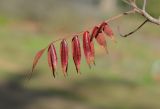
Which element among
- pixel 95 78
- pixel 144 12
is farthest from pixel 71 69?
pixel 144 12

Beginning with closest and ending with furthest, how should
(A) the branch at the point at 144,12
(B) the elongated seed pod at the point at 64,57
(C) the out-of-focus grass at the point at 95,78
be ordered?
(A) the branch at the point at 144,12 → (B) the elongated seed pod at the point at 64,57 → (C) the out-of-focus grass at the point at 95,78

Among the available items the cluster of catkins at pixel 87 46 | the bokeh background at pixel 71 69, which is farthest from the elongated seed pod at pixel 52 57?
the bokeh background at pixel 71 69

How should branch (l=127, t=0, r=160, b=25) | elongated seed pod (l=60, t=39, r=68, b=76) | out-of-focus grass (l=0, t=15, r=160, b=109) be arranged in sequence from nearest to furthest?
branch (l=127, t=0, r=160, b=25) → elongated seed pod (l=60, t=39, r=68, b=76) → out-of-focus grass (l=0, t=15, r=160, b=109)

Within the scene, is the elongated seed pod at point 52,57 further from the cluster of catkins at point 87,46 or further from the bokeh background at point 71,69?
the bokeh background at point 71,69

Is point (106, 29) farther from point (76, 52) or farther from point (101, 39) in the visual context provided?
point (76, 52)

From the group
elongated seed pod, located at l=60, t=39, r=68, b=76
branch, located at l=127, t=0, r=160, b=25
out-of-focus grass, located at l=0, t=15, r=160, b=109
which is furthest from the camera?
out-of-focus grass, located at l=0, t=15, r=160, b=109

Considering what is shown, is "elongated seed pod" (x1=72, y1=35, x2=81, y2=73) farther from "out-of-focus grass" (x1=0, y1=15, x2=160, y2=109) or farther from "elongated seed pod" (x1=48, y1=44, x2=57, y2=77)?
"out-of-focus grass" (x1=0, y1=15, x2=160, y2=109)

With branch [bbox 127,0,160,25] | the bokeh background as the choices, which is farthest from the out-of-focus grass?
branch [bbox 127,0,160,25]
